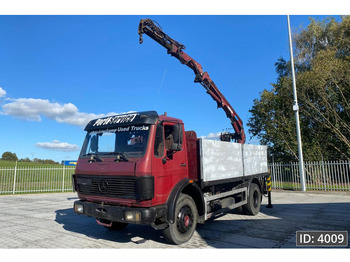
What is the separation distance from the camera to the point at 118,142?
5031mm

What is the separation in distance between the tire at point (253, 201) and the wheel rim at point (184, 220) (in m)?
3.22

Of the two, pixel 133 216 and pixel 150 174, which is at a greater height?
pixel 150 174

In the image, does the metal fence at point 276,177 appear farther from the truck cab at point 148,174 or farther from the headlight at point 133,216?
the headlight at point 133,216

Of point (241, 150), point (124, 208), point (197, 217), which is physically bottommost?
point (197, 217)

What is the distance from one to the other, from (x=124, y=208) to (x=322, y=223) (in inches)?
226

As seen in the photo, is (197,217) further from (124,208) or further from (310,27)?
(310,27)

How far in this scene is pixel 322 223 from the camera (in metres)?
6.76

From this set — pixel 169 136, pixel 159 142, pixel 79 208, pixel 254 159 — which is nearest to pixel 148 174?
pixel 159 142

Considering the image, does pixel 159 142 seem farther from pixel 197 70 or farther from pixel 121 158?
pixel 197 70

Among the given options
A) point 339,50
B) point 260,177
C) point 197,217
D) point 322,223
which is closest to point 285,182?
point 260,177

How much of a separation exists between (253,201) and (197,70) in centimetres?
728

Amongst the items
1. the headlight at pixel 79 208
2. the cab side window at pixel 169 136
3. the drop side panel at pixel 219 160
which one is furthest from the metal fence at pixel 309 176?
the headlight at pixel 79 208

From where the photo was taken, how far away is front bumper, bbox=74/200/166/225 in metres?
4.22

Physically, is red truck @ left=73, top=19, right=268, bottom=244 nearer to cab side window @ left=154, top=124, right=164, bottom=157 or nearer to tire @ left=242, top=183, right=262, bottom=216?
cab side window @ left=154, top=124, right=164, bottom=157
